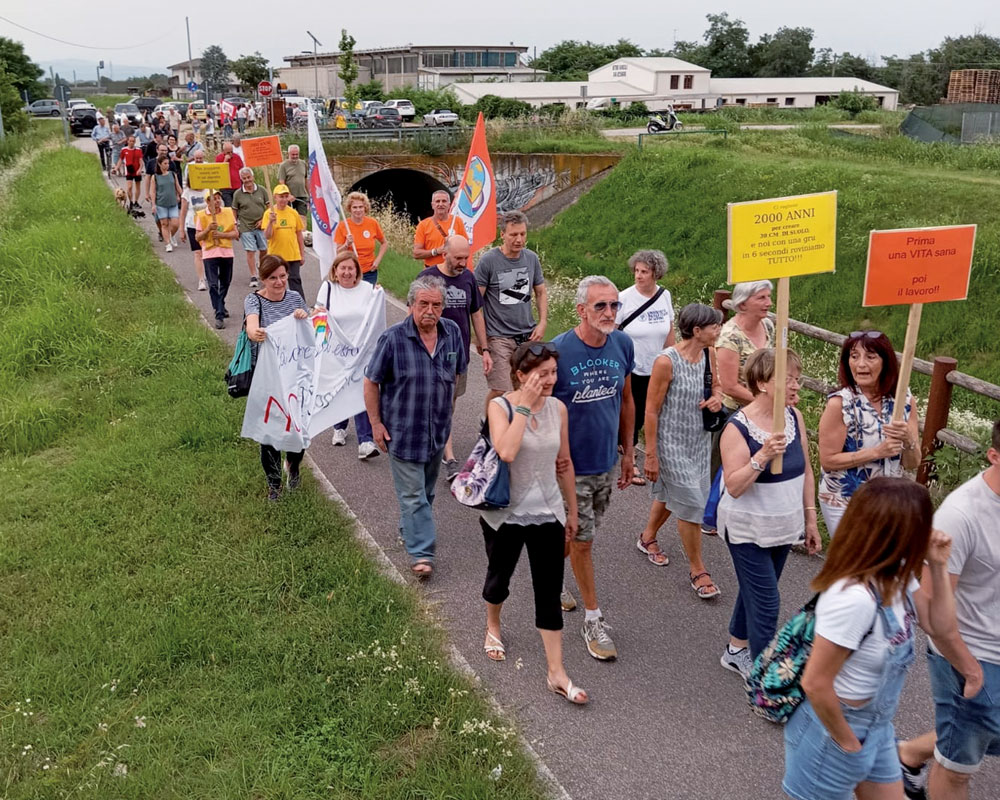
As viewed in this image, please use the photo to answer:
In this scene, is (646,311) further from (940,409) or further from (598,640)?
(598,640)

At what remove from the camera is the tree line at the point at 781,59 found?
8719 centimetres

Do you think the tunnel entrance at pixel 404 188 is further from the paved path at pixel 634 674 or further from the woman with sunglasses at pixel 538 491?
the woman with sunglasses at pixel 538 491

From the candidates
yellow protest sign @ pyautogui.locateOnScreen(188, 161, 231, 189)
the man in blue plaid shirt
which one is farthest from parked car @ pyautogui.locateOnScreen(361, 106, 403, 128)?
the man in blue plaid shirt

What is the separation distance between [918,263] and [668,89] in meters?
77.2

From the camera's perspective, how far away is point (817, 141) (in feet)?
110

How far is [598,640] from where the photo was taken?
4.93m

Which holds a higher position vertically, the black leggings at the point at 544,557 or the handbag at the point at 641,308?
the handbag at the point at 641,308

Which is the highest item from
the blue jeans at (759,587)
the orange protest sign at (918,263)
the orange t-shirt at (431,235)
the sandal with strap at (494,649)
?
the orange protest sign at (918,263)

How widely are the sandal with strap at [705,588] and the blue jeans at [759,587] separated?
107 cm

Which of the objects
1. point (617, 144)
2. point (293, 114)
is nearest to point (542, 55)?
point (293, 114)

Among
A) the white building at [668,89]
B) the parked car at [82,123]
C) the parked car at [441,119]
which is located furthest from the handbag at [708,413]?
the white building at [668,89]

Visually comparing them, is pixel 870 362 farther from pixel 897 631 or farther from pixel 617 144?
pixel 617 144

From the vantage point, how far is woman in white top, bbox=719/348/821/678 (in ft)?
14.0

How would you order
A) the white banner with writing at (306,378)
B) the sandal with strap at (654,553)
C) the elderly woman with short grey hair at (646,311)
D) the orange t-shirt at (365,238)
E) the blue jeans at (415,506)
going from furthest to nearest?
the orange t-shirt at (365,238) → the white banner with writing at (306,378) → the elderly woman with short grey hair at (646,311) → the sandal with strap at (654,553) → the blue jeans at (415,506)
